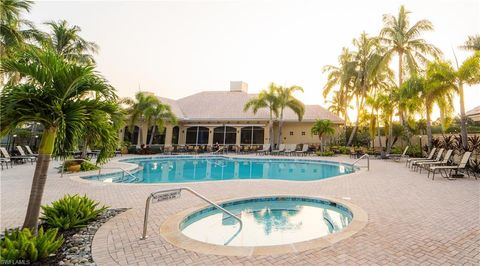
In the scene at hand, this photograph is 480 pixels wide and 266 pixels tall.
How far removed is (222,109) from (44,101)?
26285 mm

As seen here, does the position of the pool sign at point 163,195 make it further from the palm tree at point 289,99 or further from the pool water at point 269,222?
the palm tree at point 289,99

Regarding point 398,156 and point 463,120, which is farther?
point 398,156

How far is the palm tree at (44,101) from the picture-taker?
3455mm

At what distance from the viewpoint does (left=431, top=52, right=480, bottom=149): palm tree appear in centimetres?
1177

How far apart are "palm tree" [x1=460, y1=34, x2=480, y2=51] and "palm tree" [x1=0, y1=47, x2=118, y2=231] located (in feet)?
101

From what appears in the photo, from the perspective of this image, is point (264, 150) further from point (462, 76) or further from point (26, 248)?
point (26, 248)

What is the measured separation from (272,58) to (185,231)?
14.7 meters

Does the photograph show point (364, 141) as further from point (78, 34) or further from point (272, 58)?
point (78, 34)

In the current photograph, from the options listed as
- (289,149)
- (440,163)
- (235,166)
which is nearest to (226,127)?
(289,149)

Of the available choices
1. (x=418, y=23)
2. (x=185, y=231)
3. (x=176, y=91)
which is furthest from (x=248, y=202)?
(x=176, y=91)

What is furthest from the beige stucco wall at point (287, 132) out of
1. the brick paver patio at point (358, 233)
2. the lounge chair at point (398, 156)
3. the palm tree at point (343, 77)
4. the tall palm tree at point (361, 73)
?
the brick paver patio at point (358, 233)

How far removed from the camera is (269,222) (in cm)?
576

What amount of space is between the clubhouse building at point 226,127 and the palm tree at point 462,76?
1342 centimetres

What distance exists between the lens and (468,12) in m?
10.2
